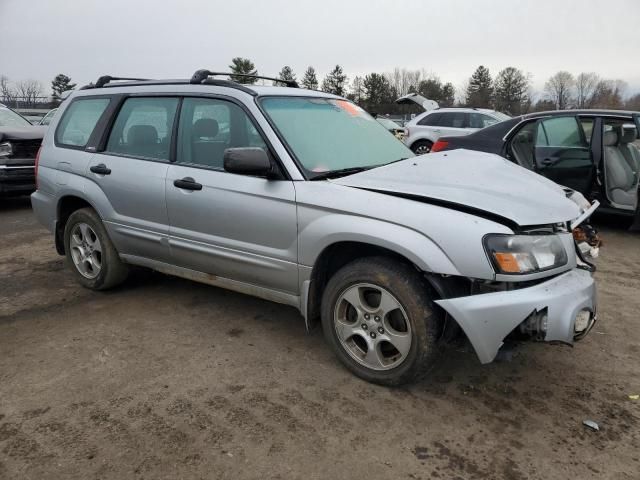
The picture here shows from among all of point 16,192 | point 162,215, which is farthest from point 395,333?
point 16,192

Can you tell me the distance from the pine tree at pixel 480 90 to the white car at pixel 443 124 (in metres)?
55.0

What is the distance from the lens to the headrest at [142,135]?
403 centimetres

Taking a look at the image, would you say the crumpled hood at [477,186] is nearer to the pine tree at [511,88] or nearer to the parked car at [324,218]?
the parked car at [324,218]

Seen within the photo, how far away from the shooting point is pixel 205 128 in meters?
3.73

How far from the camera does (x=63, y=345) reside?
3562 millimetres

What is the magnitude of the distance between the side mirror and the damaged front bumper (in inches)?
51.8

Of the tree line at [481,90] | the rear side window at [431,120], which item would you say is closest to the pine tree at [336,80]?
the tree line at [481,90]

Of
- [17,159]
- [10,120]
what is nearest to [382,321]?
[17,159]

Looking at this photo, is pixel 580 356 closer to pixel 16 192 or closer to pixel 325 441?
pixel 325 441

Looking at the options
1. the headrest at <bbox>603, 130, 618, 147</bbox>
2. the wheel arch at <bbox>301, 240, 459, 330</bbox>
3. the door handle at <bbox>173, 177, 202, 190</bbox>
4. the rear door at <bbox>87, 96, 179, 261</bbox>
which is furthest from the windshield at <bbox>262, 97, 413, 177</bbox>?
the headrest at <bbox>603, 130, 618, 147</bbox>

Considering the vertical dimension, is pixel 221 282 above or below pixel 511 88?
below

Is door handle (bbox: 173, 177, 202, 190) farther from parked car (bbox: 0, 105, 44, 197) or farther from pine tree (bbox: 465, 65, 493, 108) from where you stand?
pine tree (bbox: 465, 65, 493, 108)

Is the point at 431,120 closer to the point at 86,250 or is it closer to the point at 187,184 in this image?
the point at 86,250

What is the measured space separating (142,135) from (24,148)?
5.55 meters
